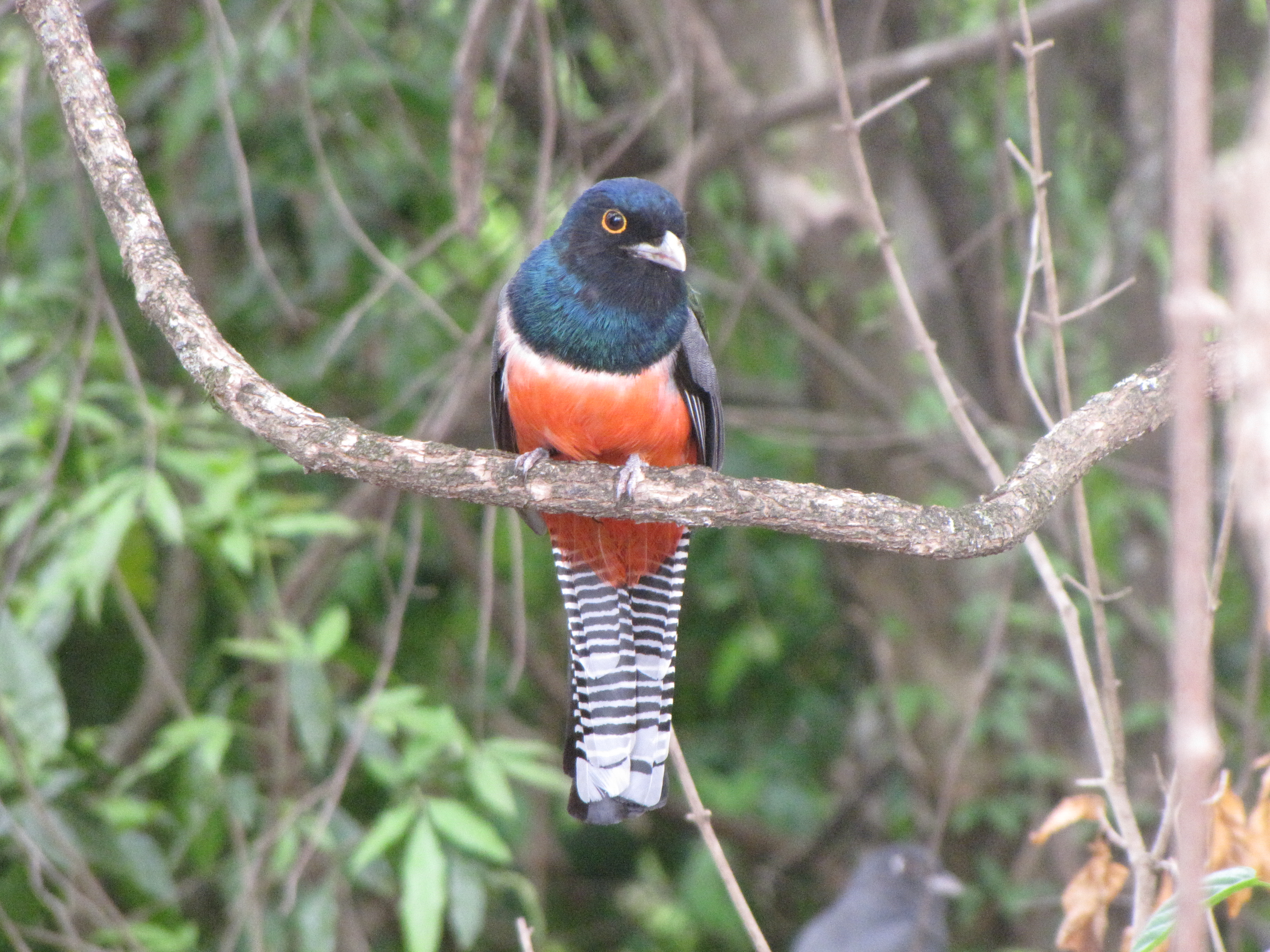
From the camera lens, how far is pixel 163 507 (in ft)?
10.6

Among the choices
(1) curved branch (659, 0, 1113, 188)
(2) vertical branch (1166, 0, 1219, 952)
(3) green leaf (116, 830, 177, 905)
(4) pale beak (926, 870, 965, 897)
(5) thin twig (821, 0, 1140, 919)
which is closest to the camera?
(2) vertical branch (1166, 0, 1219, 952)

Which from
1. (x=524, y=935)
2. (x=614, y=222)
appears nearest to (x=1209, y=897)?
(x=524, y=935)

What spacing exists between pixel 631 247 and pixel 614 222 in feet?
0.27

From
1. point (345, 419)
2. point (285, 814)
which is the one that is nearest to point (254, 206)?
point (285, 814)

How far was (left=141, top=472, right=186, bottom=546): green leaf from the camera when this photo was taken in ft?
10.4

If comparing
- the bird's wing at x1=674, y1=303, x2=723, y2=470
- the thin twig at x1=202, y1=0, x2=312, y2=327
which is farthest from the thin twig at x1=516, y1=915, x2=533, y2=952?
the thin twig at x1=202, y1=0, x2=312, y2=327

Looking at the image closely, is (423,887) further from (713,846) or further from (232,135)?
(232,135)

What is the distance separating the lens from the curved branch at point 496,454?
2.09 meters

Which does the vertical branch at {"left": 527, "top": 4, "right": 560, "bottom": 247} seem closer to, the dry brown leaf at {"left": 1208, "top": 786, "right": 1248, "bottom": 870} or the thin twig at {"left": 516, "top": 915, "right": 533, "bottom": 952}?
the thin twig at {"left": 516, "top": 915, "right": 533, "bottom": 952}

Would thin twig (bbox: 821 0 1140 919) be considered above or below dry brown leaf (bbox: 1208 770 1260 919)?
above

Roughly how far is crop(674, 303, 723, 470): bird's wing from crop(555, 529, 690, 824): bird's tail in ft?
0.80

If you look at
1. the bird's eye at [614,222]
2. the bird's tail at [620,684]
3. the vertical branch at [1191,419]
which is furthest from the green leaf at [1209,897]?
the bird's eye at [614,222]

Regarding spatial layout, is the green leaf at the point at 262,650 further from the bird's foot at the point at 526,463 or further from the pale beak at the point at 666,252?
the pale beak at the point at 666,252

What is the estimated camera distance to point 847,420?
5.22 metres
